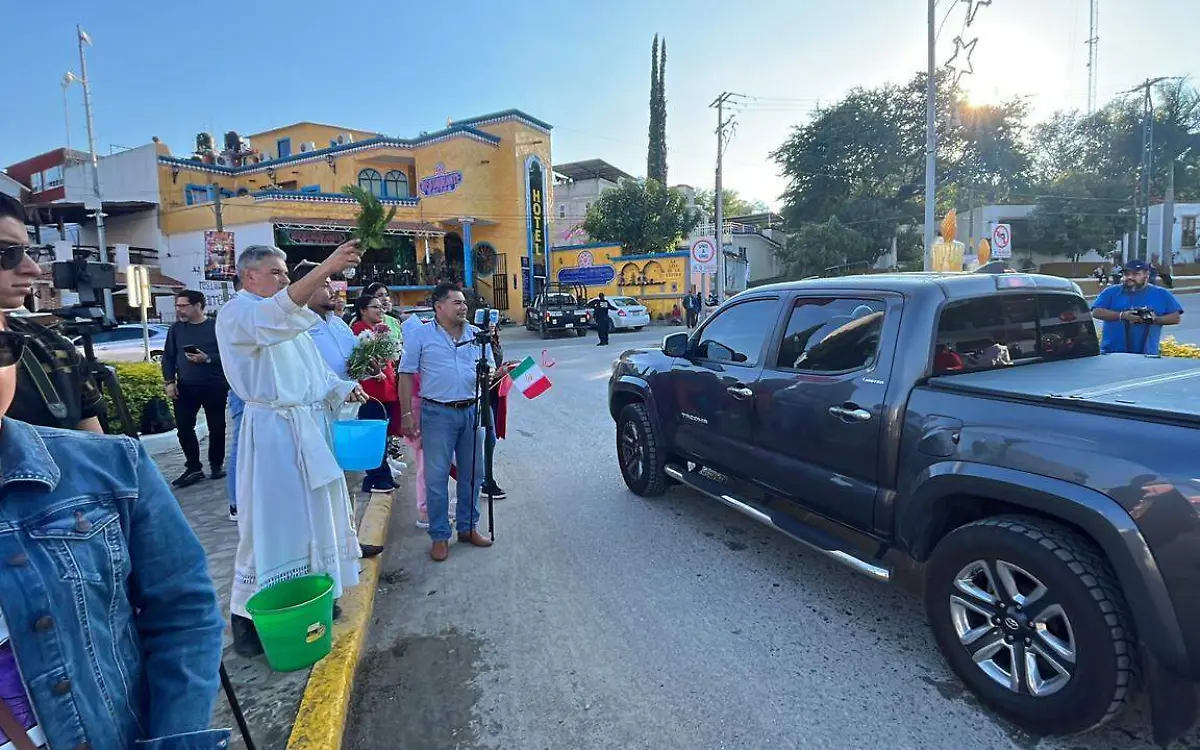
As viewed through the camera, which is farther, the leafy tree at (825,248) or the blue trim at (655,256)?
the leafy tree at (825,248)

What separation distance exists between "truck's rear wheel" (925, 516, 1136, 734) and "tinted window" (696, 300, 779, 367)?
5.82ft

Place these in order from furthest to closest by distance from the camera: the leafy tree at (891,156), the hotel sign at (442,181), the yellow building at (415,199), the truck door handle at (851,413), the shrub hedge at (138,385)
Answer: the leafy tree at (891,156) → the hotel sign at (442,181) → the yellow building at (415,199) → the shrub hedge at (138,385) → the truck door handle at (851,413)

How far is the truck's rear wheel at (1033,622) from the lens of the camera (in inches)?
91.5

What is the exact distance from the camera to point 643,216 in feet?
118

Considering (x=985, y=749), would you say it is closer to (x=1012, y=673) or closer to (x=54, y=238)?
(x=1012, y=673)

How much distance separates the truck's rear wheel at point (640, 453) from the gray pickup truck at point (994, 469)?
807 mm

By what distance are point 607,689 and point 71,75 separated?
1325 inches

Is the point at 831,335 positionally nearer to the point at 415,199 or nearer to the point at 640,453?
the point at 640,453

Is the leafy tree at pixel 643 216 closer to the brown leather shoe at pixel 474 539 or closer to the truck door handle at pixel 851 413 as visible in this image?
the brown leather shoe at pixel 474 539

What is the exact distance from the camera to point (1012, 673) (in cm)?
263

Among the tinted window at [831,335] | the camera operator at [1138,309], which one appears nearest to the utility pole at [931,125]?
the camera operator at [1138,309]

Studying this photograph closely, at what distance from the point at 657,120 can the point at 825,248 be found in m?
16.7

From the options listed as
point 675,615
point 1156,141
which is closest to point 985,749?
point 675,615

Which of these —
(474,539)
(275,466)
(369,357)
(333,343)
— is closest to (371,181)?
(333,343)
